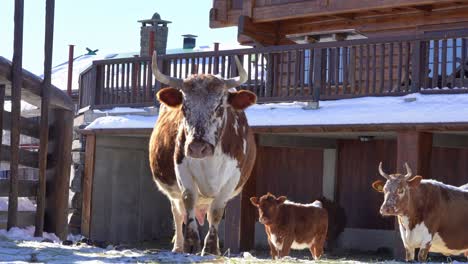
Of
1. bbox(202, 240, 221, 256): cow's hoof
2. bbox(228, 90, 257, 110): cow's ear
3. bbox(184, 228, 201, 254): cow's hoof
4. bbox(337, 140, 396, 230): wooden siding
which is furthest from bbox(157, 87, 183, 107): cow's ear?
bbox(337, 140, 396, 230): wooden siding

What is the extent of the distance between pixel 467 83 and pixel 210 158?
8.05 m

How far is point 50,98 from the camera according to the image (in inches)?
443

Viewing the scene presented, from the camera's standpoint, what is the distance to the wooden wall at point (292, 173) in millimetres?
22547

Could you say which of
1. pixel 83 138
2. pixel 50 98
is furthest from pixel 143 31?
pixel 50 98

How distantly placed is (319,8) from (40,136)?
35.2 ft

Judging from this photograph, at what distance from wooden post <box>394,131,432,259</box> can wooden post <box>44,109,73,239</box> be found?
616 cm

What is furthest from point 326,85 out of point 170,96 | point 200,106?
point 200,106

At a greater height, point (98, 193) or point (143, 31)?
point (143, 31)

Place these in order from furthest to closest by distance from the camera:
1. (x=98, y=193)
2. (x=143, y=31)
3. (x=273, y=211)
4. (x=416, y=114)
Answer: (x=143, y=31), (x=98, y=193), (x=273, y=211), (x=416, y=114)

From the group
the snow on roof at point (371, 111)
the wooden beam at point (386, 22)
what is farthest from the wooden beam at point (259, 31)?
the snow on roof at point (371, 111)

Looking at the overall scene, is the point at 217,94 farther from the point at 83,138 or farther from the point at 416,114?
the point at 83,138

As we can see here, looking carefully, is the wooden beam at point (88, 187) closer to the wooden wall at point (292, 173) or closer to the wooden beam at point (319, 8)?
the wooden wall at point (292, 173)

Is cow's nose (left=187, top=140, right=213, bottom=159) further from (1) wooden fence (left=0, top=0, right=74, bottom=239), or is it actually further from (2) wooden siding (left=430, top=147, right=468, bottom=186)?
(2) wooden siding (left=430, top=147, right=468, bottom=186)

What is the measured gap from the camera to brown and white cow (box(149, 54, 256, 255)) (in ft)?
30.7
